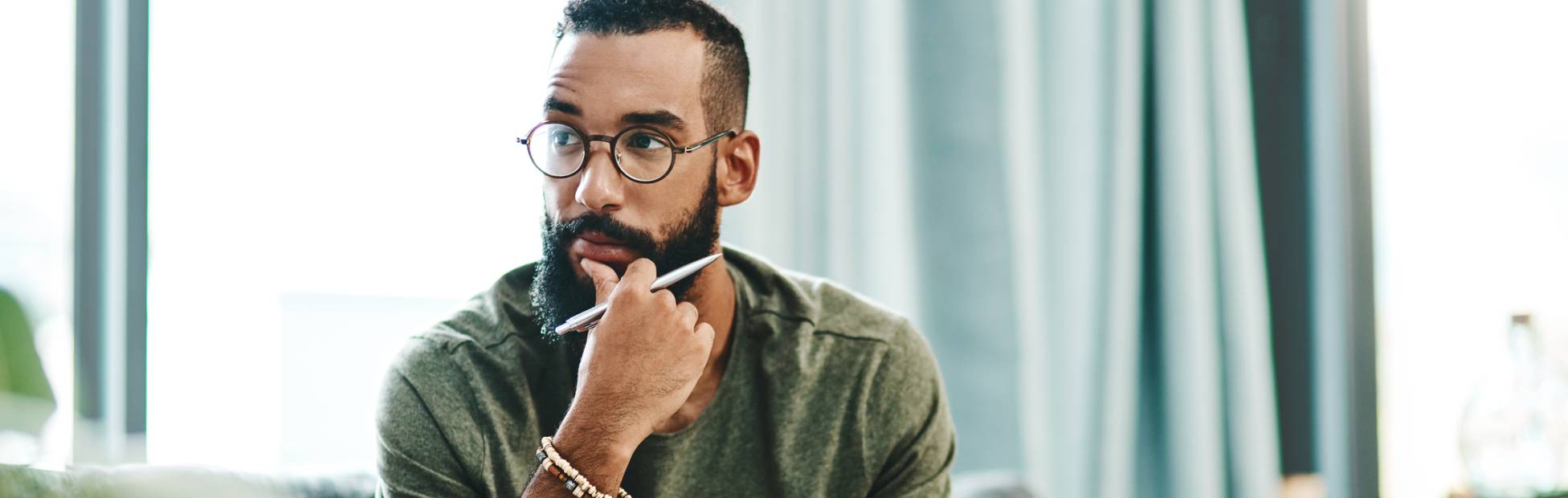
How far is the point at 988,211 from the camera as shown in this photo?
2357 mm

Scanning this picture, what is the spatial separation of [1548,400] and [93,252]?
2.77 meters

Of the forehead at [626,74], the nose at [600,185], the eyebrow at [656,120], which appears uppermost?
the forehead at [626,74]

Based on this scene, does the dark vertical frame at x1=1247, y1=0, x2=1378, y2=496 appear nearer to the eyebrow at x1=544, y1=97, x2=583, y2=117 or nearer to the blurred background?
the blurred background

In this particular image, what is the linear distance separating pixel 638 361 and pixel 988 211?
4.17 feet

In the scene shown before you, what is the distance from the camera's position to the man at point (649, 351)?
48.9 inches

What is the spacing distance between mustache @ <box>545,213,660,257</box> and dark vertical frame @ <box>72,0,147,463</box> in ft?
3.69

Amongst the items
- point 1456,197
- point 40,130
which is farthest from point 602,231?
point 1456,197

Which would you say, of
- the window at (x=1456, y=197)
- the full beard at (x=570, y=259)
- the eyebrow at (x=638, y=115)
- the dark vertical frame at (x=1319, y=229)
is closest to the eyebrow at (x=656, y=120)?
the eyebrow at (x=638, y=115)

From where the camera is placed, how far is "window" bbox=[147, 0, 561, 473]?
2.15 metres

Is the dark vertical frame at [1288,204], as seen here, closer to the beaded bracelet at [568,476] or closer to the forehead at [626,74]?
the forehead at [626,74]

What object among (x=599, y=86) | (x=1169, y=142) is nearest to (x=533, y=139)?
(x=599, y=86)

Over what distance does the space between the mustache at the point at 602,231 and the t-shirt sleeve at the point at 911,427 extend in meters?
0.34

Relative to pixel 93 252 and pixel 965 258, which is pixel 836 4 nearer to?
pixel 965 258

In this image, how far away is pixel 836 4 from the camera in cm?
223
